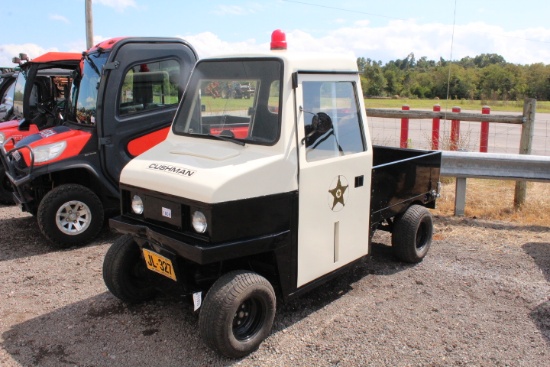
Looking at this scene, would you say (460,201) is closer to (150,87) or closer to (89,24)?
(150,87)

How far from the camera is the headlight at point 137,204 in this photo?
12.5 ft

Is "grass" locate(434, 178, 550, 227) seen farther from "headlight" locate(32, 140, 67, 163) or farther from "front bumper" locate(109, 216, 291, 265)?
"headlight" locate(32, 140, 67, 163)

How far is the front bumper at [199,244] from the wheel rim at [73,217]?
2350 mm

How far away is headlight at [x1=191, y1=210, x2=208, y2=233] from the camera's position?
3.32 meters

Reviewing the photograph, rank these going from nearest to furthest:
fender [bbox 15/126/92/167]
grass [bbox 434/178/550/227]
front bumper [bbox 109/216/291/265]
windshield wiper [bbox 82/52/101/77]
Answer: front bumper [bbox 109/216/291/265], fender [bbox 15/126/92/167], windshield wiper [bbox 82/52/101/77], grass [bbox 434/178/550/227]

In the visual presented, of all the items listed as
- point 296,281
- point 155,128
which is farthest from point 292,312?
point 155,128

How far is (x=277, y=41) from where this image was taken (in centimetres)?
398

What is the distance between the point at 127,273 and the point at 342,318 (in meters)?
1.80

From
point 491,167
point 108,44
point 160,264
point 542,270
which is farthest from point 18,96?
point 542,270

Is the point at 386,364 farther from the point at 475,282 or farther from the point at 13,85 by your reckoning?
the point at 13,85

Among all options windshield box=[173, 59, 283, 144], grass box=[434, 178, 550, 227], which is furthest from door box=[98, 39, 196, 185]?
grass box=[434, 178, 550, 227]

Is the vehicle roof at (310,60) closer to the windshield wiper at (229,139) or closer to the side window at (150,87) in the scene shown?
the windshield wiper at (229,139)

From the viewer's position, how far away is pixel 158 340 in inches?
147

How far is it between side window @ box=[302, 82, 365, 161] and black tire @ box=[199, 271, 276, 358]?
1.03 m
